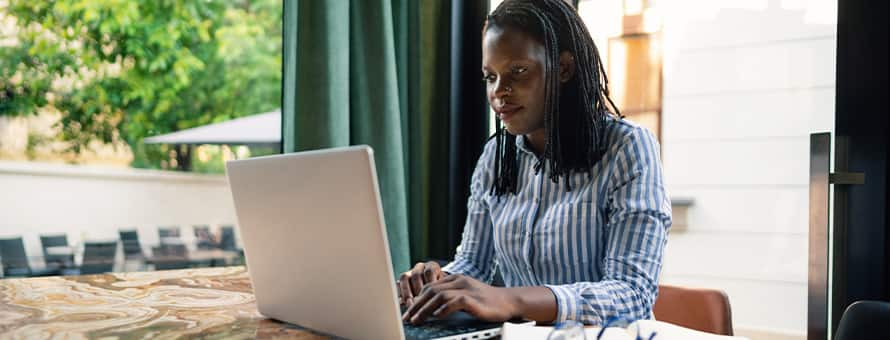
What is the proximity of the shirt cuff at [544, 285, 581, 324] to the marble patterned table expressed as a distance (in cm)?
33

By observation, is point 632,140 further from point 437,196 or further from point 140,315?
point 437,196

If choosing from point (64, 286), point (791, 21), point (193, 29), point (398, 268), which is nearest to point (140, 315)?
point (64, 286)

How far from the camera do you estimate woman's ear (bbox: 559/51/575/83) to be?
53.6 inches

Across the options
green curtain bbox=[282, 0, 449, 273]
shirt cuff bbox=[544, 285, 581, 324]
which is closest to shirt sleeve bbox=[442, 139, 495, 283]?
shirt cuff bbox=[544, 285, 581, 324]

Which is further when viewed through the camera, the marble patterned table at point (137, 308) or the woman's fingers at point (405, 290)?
the woman's fingers at point (405, 290)

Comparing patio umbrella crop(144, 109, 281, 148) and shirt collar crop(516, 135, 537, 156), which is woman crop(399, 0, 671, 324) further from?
patio umbrella crop(144, 109, 281, 148)

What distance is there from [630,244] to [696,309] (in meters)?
0.28

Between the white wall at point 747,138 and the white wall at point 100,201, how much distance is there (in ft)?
4.92

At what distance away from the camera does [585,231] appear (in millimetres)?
1286

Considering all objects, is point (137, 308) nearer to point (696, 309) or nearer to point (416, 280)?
point (416, 280)

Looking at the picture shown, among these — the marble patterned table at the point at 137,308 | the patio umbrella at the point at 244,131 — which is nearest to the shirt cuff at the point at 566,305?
the marble patterned table at the point at 137,308

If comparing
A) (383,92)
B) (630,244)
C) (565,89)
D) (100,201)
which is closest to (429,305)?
(630,244)

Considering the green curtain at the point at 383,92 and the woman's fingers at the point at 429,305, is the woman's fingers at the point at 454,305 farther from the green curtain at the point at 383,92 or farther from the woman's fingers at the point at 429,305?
the green curtain at the point at 383,92

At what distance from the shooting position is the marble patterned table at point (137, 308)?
0.96 meters
